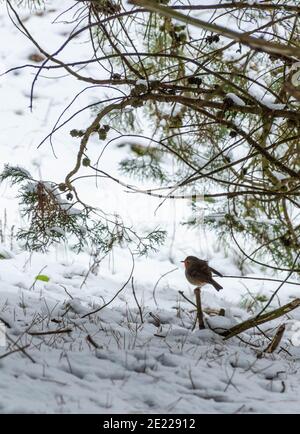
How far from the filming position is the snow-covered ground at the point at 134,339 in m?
2.38

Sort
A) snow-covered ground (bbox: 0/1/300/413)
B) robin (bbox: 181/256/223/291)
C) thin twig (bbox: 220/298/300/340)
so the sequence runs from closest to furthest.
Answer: snow-covered ground (bbox: 0/1/300/413) → thin twig (bbox: 220/298/300/340) → robin (bbox: 181/256/223/291)

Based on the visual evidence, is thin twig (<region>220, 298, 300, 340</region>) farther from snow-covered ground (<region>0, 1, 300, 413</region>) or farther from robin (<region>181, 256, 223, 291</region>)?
robin (<region>181, 256, 223, 291</region>)

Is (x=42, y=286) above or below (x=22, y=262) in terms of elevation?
below

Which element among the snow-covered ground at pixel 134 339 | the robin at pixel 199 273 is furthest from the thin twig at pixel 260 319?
the robin at pixel 199 273

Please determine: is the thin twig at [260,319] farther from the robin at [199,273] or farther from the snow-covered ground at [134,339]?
the robin at [199,273]

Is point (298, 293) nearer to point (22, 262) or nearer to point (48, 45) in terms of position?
point (22, 262)

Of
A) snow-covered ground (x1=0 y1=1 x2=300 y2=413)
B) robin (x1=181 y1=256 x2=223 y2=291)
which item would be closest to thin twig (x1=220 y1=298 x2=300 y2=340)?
snow-covered ground (x1=0 y1=1 x2=300 y2=413)

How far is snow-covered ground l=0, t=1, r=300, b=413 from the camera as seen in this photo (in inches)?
93.7

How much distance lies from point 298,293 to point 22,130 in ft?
15.9

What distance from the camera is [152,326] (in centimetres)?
369

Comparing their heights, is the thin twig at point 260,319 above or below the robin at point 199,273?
below

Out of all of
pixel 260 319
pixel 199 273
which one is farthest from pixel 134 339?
pixel 260 319
